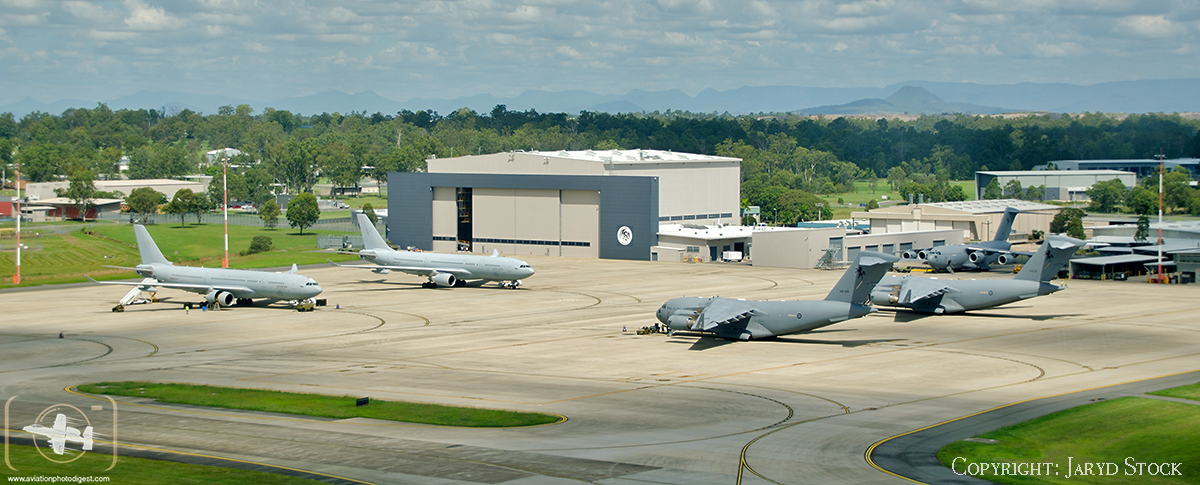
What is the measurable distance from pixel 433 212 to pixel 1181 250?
Answer: 330ft

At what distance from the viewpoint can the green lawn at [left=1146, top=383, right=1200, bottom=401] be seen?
48.1 m

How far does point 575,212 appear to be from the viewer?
14488 centimetres

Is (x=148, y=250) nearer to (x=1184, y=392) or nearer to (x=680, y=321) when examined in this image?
(x=680, y=321)

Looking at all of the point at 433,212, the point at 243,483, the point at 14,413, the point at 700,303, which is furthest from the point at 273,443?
the point at 433,212

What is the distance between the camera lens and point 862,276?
63.8 metres

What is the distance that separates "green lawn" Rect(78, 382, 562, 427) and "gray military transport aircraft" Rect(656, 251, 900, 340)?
2238cm

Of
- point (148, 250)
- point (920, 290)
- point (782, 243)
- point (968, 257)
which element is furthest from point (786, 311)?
point (782, 243)

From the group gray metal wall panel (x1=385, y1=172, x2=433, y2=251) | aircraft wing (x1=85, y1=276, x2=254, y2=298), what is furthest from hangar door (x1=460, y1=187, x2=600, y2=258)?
aircraft wing (x1=85, y1=276, x2=254, y2=298)

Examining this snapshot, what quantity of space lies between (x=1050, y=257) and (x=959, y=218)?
83007 mm

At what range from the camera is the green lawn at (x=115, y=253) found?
12381cm

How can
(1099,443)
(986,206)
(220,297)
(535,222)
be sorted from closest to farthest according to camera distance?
(1099,443), (220,297), (535,222), (986,206)

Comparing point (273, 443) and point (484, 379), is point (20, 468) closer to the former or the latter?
point (273, 443)

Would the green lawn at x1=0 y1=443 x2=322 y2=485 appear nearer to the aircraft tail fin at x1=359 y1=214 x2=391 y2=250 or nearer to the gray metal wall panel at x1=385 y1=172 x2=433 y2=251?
the aircraft tail fin at x1=359 y1=214 x2=391 y2=250

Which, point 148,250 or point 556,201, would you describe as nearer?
point 148,250
